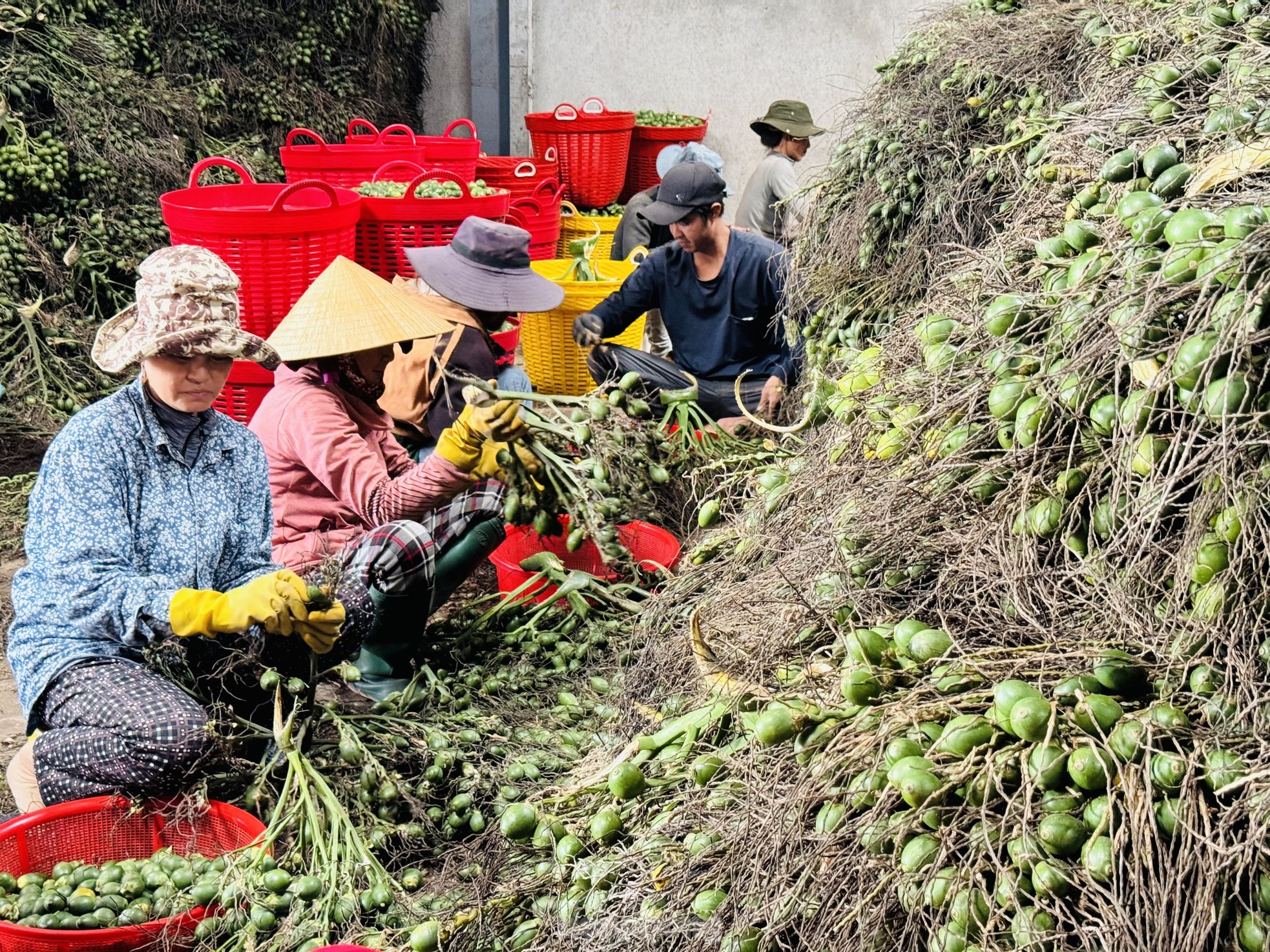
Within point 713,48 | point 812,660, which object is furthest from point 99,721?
point 713,48

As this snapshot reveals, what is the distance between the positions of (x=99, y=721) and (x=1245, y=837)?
6.94 feet

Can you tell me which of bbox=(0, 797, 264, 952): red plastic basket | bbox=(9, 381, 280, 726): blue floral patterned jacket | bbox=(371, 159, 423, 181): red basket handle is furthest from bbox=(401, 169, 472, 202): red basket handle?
bbox=(0, 797, 264, 952): red plastic basket

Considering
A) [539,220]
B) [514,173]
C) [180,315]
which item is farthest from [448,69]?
[180,315]

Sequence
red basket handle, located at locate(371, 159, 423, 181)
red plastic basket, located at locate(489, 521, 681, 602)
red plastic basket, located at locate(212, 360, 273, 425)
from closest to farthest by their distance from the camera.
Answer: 1. red plastic basket, located at locate(489, 521, 681, 602)
2. red plastic basket, located at locate(212, 360, 273, 425)
3. red basket handle, located at locate(371, 159, 423, 181)

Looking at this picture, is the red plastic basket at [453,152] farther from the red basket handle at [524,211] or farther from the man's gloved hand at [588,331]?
the man's gloved hand at [588,331]

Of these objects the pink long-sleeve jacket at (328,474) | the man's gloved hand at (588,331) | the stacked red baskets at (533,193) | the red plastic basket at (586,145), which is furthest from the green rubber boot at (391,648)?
the red plastic basket at (586,145)

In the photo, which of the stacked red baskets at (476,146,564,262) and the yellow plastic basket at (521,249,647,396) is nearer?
the yellow plastic basket at (521,249,647,396)

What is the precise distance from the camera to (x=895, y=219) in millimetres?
3254

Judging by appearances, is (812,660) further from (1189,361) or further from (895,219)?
(895,219)

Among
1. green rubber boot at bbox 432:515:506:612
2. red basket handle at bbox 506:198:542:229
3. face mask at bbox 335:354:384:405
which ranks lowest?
green rubber boot at bbox 432:515:506:612

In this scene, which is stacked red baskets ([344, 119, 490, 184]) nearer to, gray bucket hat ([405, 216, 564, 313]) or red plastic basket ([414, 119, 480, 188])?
red plastic basket ([414, 119, 480, 188])

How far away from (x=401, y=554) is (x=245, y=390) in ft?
5.22

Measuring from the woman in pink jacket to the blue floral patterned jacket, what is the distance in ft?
1.73

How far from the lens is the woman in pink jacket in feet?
10.6
